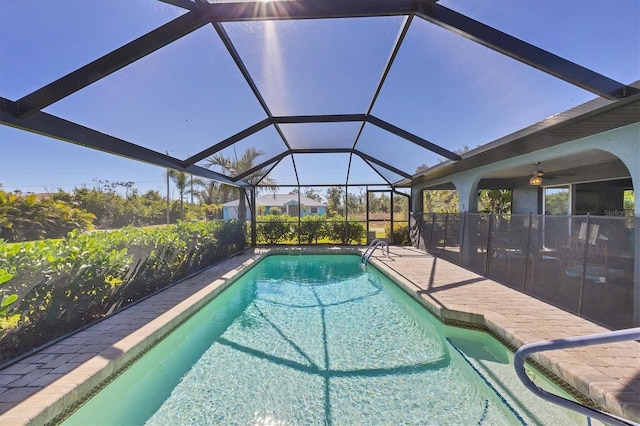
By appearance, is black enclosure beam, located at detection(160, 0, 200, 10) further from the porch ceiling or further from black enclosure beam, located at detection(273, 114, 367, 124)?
black enclosure beam, located at detection(273, 114, 367, 124)

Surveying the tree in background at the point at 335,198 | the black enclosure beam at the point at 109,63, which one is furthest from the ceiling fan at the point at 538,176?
the tree in background at the point at 335,198

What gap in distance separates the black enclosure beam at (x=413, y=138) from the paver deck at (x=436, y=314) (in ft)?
9.67

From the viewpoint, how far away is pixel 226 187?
11.7m

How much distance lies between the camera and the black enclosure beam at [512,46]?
3.28 m

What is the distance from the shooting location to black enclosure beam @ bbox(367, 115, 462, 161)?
733 cm

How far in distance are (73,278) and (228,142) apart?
181 inches

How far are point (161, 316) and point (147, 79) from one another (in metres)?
3.37

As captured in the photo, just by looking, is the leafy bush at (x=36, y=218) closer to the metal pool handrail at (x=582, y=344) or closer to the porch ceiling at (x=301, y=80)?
the porch ceiling at (x=301, y=80)

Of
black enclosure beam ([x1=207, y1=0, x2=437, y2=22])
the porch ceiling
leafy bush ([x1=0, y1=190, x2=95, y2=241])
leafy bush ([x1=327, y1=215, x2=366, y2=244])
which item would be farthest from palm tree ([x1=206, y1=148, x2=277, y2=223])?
black enclosure beam ([x1=207, y1=0, x2=437, y2=22])

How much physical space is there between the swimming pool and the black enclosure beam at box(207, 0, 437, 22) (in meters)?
4.13

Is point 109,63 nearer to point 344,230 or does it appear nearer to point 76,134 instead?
point 76,134

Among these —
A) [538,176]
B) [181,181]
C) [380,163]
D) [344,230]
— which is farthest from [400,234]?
[181,181]

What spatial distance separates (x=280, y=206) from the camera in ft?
67.7

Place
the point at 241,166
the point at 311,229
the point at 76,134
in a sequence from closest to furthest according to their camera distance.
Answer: the point at 76,134 → the point at 241,166 → the point at 311,229
